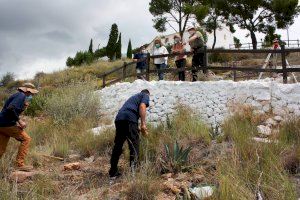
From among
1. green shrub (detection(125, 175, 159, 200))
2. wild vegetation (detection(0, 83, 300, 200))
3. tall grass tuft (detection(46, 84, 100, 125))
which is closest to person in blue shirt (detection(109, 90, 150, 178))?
wild vegetation (detection(0, 83, 300, 200))

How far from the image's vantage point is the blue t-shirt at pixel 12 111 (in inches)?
313

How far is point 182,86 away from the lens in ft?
40.7

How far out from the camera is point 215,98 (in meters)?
11.7

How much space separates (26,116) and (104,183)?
29.3ft

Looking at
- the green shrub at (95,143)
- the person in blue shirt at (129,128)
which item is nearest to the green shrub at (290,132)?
the person in blue shirt at (129,128)

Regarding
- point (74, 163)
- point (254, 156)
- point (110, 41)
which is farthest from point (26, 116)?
point (110, 41)

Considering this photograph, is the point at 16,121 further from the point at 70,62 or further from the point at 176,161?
the point at 70,62

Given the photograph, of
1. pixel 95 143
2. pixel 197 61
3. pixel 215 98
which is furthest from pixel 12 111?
pixel 197 61

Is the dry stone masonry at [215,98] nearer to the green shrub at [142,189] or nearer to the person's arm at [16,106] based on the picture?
the green shrub at [142,189]

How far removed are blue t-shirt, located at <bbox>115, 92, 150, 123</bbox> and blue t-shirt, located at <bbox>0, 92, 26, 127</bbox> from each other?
1.81 m

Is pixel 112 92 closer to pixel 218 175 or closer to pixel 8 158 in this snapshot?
pixel 8 158

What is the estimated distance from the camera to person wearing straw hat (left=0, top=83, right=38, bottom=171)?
799 cm

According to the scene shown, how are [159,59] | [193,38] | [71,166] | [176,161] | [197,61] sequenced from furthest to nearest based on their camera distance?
[159,59]
[197,61]
[193,38]
[71,166]
[176,161]

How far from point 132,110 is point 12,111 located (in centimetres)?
216
